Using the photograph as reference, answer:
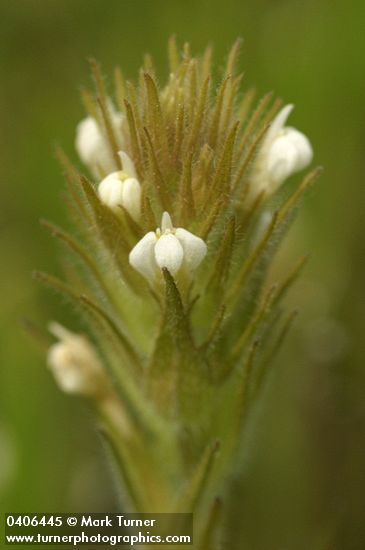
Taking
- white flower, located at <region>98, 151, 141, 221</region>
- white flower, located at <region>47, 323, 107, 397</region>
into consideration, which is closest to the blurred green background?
white flower, located at <region>47, 323, 107, 397</region>

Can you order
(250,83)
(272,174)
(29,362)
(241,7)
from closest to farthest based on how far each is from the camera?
(272,174)
(29,362)
(250,83)
(241,7)

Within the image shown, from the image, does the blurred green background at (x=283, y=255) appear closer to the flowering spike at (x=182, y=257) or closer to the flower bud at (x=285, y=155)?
the flowering spike at (x=182, y=257)

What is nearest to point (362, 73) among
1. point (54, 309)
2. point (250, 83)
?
point (250, 83)

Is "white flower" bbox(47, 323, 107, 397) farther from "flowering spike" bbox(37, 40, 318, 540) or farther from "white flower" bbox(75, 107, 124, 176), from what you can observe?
"white flower" bbox(75, 107, 124, 176)

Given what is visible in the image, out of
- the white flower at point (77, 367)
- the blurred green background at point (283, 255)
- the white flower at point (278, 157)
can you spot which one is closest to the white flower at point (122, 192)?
the white flower at point (278, 157)

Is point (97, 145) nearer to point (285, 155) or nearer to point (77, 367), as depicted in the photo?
point (285, 155)

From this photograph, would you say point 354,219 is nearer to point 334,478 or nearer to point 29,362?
point 334,478

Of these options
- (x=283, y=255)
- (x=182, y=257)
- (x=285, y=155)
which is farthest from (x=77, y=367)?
(x=283, y=255)
